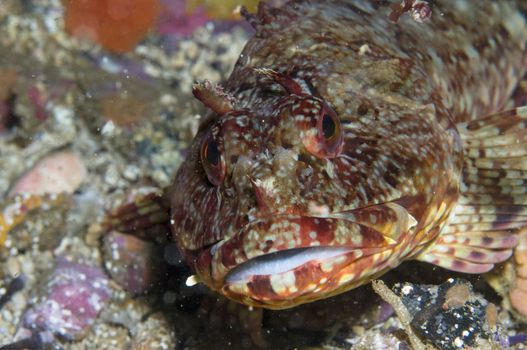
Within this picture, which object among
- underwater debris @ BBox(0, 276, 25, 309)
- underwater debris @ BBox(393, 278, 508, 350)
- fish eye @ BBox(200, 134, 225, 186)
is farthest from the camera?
underwater debris @ BBox(0, 276, 25, 309)

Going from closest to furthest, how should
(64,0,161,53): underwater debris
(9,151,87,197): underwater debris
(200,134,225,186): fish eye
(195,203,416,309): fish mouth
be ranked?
(195,203,416,309): fish mouth
(200,134,225,186): fish eye
(9,151,87,197): underwater debris
(64,0,161,53): underwater debris

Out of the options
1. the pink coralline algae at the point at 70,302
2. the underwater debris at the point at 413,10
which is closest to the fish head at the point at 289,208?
the underwater debris at the point at 413,10

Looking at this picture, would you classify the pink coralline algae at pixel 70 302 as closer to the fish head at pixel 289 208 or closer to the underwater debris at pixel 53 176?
the underwater debris at pixel 53 176

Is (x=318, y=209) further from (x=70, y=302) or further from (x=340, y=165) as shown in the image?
(x=70, y=302)

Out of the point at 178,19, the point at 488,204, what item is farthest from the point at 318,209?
the point at 178,19

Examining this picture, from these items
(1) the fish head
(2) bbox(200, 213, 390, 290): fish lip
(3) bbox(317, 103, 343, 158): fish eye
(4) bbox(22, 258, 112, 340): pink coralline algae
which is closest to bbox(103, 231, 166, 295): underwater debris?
(4) bbox(22, 258, 112, 340): pink coralline algae

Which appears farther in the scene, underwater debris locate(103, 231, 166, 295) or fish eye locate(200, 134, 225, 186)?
underwater debris locate(103, 231, 166, 295)

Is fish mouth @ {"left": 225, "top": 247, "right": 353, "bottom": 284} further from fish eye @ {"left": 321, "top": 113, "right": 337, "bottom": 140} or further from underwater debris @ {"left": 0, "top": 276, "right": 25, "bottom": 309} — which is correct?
underwater debris @ {"left": 0, "top": 276, "right": 25, "bottom": 309}

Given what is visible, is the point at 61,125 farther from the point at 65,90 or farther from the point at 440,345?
the point at 440,345
